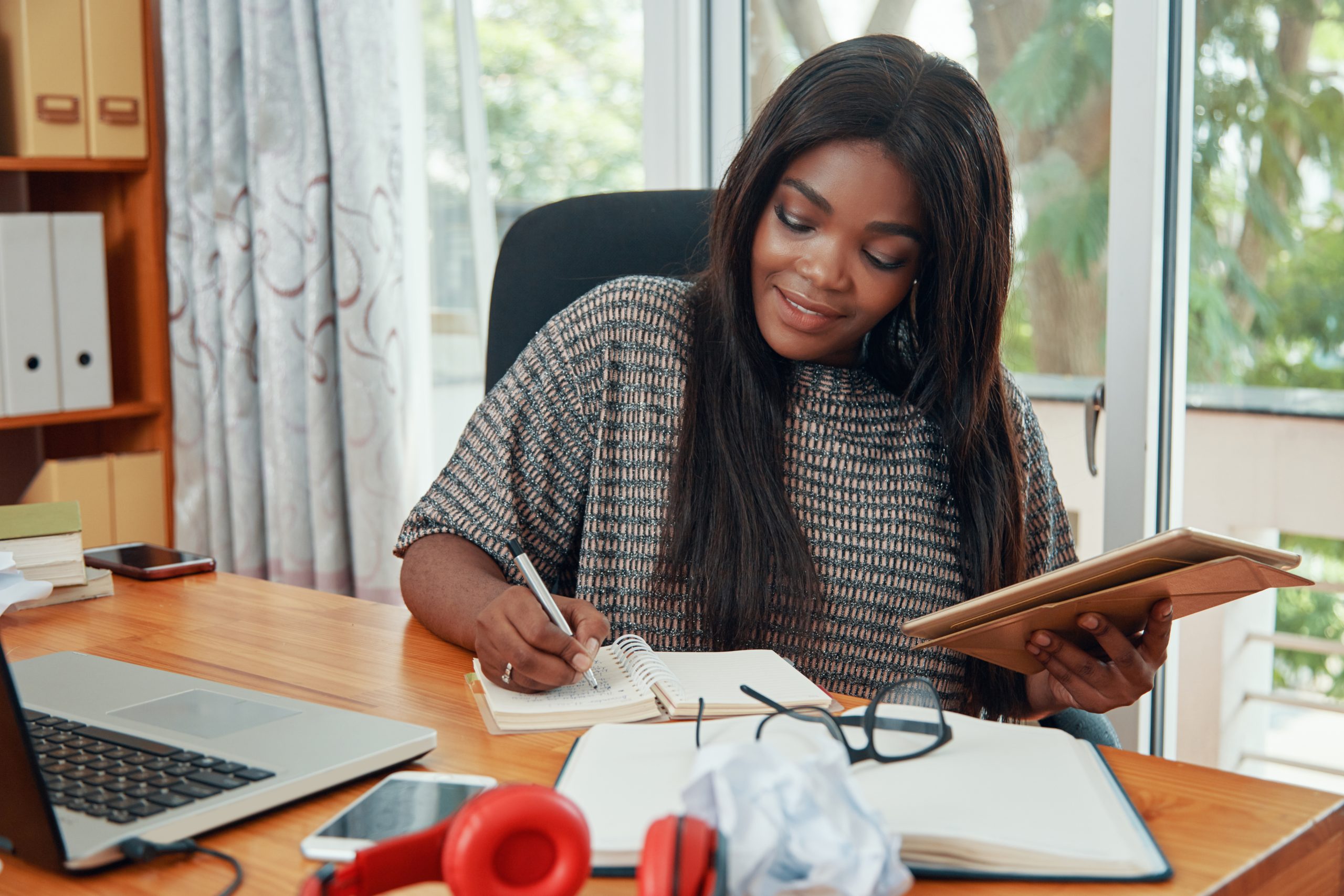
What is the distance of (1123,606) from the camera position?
2.95ft

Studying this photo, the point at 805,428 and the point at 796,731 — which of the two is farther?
the point at 805,428

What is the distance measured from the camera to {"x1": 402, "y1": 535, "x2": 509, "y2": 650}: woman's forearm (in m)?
1.00

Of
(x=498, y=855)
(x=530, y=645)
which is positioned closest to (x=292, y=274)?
(x=530, y=645)

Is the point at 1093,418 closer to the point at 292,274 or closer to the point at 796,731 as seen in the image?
the point at 796,731

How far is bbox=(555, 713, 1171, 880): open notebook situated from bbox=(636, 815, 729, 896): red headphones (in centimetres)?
8

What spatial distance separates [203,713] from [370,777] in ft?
0.47

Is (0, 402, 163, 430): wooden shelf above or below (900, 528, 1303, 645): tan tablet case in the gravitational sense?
above

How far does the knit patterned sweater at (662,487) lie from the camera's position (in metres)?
1.18

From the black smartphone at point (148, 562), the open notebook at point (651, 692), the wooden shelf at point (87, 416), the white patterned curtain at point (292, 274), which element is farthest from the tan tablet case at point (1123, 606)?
the wooden shelf at point (87, 416)

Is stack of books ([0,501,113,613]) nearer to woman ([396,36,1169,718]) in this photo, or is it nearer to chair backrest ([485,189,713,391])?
woman ([396,36,1169,718])

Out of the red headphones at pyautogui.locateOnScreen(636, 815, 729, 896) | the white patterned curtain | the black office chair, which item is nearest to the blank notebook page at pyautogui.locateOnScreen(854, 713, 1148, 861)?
the red headphones at pyautogui.locateOnScreen(636, 815, 729, 896)

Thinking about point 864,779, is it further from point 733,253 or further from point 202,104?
point 202,104

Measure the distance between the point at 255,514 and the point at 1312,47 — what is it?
186cm

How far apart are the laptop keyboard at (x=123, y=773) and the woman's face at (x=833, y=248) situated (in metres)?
0.70
